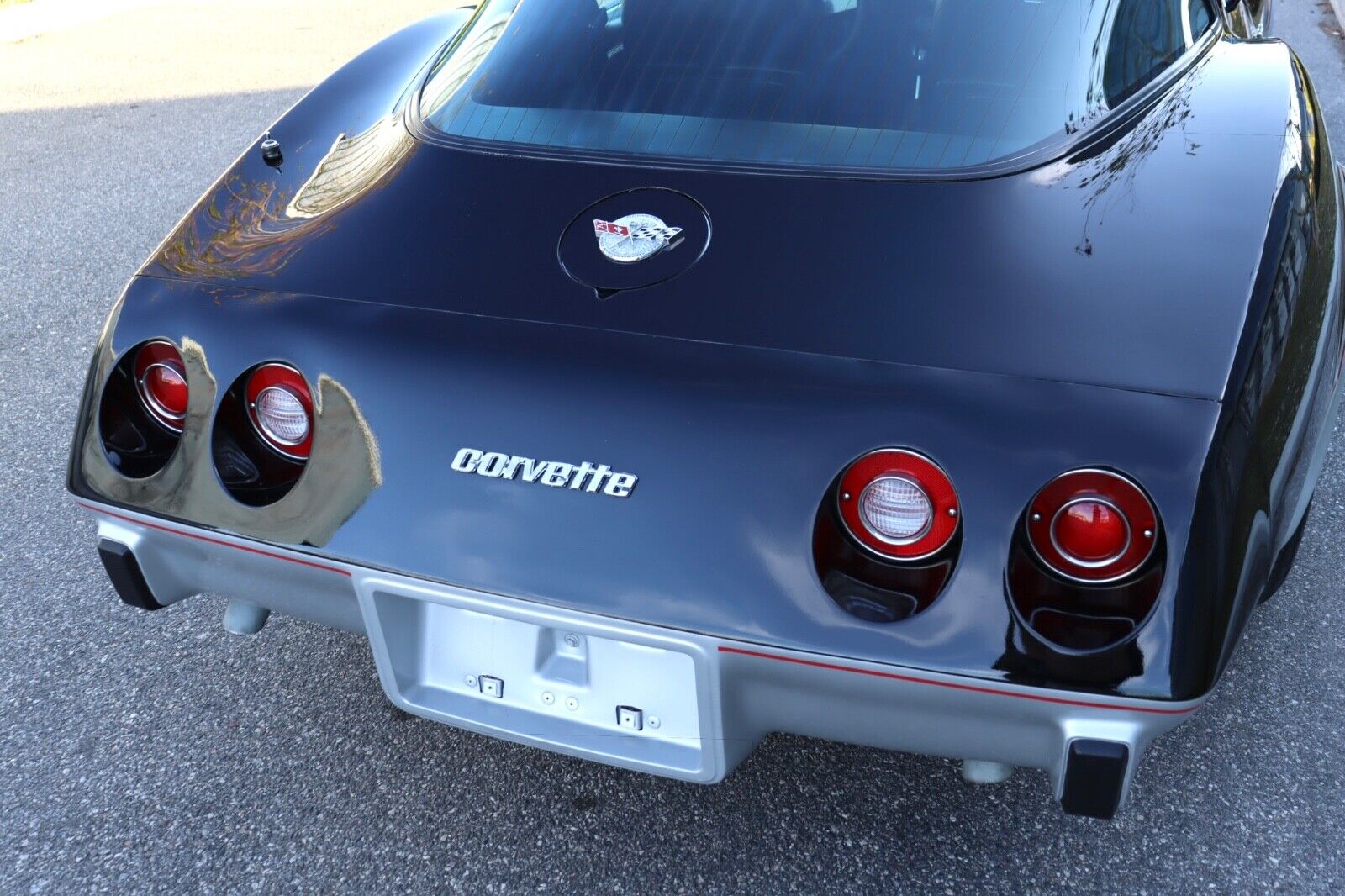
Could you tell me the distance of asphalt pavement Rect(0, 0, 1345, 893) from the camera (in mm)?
1994

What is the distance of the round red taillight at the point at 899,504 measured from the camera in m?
1.57

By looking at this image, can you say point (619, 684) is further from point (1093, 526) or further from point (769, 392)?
point (1093, 526)

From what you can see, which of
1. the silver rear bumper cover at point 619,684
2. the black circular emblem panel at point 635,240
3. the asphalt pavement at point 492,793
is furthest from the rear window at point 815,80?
the asphalt pavement at point 492,793

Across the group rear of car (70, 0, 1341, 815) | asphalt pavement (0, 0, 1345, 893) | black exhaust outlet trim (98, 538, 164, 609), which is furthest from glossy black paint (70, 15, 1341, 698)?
asphalt pavement (0, 0, 1345, 893)

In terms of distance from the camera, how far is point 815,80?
83.5 inches

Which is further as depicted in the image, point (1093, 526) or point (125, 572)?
point (125, 572)

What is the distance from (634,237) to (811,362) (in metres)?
0.39

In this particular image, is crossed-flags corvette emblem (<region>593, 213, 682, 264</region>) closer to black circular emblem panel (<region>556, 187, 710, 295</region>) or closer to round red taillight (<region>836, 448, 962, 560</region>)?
black circular emblem panel (<region>556, 187, 710, 295</region>)

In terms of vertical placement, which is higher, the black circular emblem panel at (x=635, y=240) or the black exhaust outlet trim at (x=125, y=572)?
the black circular emblem panel at (x=635, y=240)

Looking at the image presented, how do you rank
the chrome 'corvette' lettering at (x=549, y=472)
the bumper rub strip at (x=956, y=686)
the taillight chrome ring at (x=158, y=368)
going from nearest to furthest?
the bumper rub strip at (x=956, y=686)
the chrome 'corvette' lettering at (x=549, y=472)
the taillight chrome ring at (x=158, y=368)

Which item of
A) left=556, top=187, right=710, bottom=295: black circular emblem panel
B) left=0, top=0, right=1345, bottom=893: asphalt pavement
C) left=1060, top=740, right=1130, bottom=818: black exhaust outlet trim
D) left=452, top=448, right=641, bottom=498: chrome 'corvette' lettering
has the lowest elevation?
left=0, top=0, right=1345, bottom=893: asphalt pavement

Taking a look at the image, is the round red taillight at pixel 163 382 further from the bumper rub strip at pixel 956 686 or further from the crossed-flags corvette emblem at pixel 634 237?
the bumper rub strip at pixel 956 686

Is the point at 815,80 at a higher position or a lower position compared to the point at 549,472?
higher

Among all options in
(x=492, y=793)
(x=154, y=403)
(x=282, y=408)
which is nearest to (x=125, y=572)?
(x=154, y=403)
